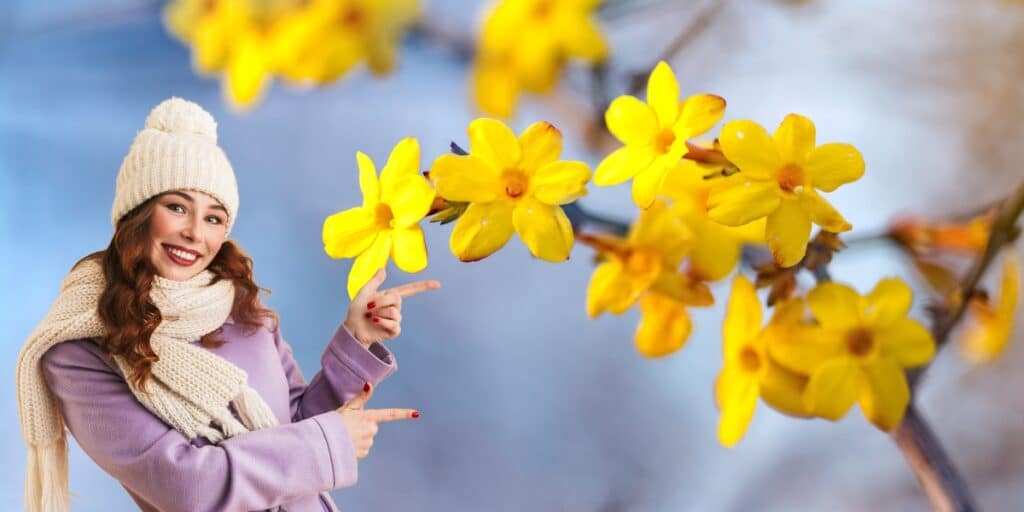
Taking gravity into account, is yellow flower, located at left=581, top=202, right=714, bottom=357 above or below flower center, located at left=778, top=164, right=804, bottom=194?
below

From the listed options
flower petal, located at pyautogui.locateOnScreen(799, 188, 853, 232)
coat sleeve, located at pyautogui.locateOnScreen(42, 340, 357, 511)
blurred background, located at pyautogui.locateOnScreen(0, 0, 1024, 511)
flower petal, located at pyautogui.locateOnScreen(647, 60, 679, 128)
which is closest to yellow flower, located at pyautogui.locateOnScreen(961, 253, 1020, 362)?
blurred background, located at pyautogui.locateOnScreen(0, 0, 1024, 511)

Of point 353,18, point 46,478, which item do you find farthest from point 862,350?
point 46,478

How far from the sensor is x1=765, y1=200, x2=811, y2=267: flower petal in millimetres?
676

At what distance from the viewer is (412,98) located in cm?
89

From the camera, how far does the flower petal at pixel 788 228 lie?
2.22 feet

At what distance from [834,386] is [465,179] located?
0.34m

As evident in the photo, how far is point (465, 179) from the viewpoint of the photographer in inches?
26.4

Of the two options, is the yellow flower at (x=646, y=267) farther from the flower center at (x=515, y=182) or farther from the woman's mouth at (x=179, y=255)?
the woman's mouth at (x=179, y=255)

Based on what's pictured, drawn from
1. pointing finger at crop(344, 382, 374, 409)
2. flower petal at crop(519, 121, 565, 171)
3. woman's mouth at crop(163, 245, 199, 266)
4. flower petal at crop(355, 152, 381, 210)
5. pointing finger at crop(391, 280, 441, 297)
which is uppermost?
woman's mouth at crop(163, 245, 199, 266)

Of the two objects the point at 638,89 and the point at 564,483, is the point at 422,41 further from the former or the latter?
the point at 564,483

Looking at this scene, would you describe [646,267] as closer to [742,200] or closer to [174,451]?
[742,200]

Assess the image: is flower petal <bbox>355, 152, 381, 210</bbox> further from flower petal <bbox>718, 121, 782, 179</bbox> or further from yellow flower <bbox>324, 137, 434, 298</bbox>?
flower petal <bbox>718, 121, 782, 179</bbox>

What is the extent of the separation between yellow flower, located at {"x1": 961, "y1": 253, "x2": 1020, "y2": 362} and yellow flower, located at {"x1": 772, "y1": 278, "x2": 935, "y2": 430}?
0.11m

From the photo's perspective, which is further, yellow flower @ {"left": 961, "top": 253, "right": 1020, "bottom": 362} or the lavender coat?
yellow flower @ {"left": 961, "top": 253, "right": 1020, "bottom": 362}
